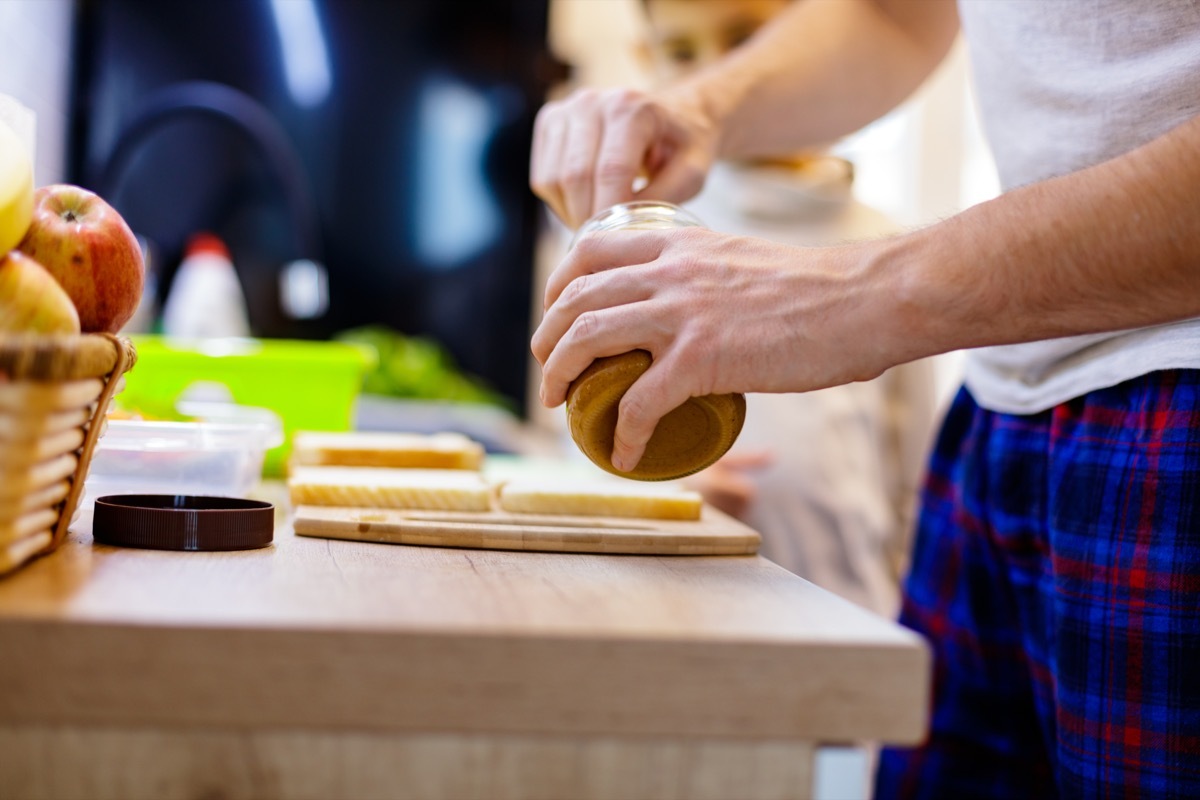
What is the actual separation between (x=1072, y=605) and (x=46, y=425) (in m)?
0.70

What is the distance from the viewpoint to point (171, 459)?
896 mm

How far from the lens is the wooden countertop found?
1.54 feet

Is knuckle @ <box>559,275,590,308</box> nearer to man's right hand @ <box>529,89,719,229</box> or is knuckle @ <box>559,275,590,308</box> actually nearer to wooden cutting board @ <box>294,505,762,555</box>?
wooden cutting board @ <box>294,505,762,555</box>

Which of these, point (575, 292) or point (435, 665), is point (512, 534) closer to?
point (575, 292)

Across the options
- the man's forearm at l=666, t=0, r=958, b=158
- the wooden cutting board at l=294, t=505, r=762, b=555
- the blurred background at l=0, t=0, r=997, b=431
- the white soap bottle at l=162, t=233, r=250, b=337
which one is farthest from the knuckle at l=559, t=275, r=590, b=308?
the blurred background at l=0, t=0, r=997, b=431

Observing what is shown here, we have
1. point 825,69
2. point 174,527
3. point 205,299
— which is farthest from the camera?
point 205,299

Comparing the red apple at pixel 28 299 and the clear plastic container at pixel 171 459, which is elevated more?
the red apple at pixel 28 299

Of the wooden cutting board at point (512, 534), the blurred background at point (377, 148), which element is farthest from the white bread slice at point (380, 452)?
the blurred background at point (377, 148)

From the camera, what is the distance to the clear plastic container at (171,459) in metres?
0.86

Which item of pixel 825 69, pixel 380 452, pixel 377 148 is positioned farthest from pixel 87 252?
pixel 377 148

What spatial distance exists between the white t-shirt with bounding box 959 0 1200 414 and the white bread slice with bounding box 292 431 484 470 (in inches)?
20.6

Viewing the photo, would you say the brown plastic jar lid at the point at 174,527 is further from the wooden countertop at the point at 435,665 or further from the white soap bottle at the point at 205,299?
the white soap bottle at the point at 205,299

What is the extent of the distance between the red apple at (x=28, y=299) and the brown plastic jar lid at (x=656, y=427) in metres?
0.30

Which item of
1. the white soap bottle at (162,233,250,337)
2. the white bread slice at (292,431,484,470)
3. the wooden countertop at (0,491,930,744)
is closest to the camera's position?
the wooden countertop at (0,491,930,744)
